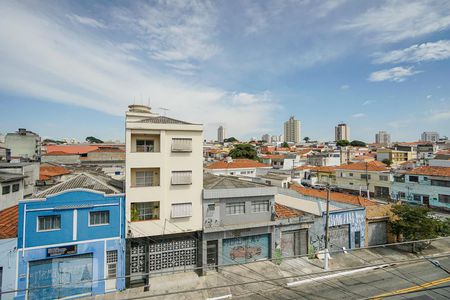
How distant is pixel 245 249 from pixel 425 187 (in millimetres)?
38928

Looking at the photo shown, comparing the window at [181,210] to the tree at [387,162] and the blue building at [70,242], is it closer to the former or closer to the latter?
the blue building at [70,242]

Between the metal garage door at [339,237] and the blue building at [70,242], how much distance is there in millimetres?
20012

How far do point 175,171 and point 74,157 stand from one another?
46.5m

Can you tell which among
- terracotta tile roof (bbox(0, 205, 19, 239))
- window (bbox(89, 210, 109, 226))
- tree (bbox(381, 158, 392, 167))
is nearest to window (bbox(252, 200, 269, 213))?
window (bbox(89, 210, 109, 226))

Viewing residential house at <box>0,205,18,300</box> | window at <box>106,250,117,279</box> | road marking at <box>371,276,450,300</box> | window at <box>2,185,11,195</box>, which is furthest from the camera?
window at <box>2,185,11,195</box>

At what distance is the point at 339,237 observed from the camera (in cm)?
2634

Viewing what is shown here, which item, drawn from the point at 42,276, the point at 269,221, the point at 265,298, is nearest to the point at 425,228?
the point at 269,221

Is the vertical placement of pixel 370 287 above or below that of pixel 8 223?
below

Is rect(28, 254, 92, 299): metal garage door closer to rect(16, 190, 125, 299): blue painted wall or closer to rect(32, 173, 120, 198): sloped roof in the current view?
rect(16, 190, 125, 299): blue painted wall

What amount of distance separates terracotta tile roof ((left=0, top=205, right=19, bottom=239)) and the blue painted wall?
46.5 inches

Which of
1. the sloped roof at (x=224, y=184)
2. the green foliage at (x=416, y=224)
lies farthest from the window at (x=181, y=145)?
the green foliage at (x=416, y=224)

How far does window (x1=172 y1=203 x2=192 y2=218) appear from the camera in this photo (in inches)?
833

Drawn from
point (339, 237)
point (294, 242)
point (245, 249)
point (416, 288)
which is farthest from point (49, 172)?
point (416, 288)

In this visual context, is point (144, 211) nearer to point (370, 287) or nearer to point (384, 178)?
point (370, 287)
